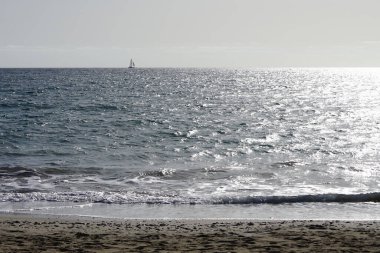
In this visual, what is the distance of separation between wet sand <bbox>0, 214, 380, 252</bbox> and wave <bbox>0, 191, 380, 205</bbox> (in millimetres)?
2837

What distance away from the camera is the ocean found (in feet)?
55.1

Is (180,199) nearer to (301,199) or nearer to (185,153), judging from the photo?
(301,199)

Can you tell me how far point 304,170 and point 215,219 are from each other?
9776mm

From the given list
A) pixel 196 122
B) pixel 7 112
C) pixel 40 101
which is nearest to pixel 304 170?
pixel 196 122

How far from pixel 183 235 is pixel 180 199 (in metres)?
5.39

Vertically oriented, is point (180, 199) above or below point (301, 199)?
below

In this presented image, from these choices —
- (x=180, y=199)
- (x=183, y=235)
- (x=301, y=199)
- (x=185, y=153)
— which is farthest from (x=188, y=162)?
(x=183, y=235)

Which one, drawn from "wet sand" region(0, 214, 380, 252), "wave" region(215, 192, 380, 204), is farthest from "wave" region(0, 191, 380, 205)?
"wet sand" region(0, 214, 380, 252)

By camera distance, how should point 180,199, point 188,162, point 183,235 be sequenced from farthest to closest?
1. point 188,162
2. point 180,199
3. point 183,235

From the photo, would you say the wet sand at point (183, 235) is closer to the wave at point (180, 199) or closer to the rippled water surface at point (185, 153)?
the wave at point (180, 199)

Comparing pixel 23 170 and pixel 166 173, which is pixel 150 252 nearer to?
pixel 166 173

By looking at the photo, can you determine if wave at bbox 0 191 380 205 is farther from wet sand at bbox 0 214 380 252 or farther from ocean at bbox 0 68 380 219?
wet sand at bbox 0 214 380 252

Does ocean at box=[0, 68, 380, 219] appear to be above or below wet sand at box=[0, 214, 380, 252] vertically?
below

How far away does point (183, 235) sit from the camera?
11977mm
